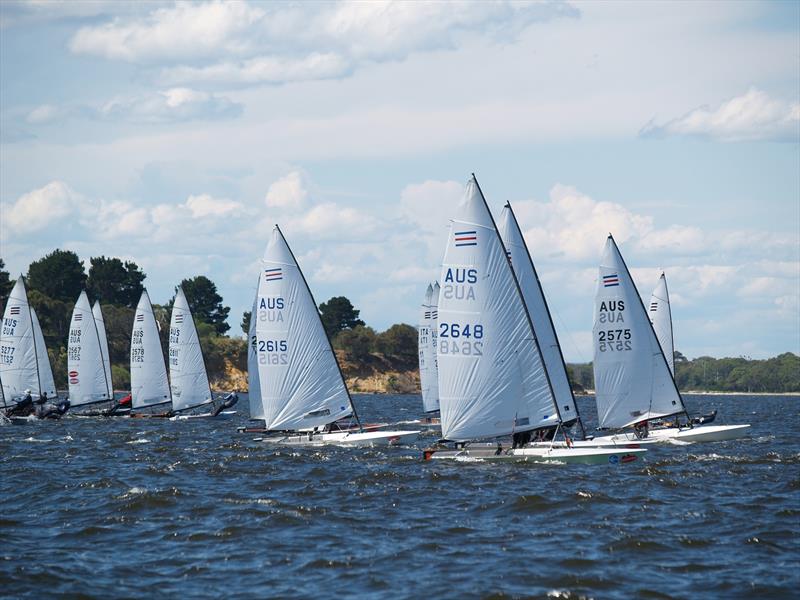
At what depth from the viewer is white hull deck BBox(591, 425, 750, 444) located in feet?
172

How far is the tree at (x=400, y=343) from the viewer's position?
612 feet

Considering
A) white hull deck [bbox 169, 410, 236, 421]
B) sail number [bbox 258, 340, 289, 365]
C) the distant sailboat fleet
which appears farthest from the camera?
white hull deck [bbox 169, 410, 236, 421]

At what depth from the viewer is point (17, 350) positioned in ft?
273

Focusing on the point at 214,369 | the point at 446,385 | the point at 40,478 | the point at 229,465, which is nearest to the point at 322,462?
the point at 229,465

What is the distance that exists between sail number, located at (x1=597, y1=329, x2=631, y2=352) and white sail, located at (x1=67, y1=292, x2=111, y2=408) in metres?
45.2

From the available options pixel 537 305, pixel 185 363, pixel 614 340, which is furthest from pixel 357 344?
pixel 537 305

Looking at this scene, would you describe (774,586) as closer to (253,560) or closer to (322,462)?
(253,560)

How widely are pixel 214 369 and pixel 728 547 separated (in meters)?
149

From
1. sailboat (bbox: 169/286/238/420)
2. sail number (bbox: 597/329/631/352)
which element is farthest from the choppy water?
sailboat (bbox: 169/286/238/420)

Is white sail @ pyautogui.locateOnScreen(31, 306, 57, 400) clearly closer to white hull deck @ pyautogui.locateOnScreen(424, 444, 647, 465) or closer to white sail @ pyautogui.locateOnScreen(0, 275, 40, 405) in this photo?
white sail @ pyautogui.locateOnScreen(0, 275, 40, 405)

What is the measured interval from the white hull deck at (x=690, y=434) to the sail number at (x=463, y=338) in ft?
40.1

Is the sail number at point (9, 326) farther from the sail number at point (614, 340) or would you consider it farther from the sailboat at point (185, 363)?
the sail number at point (614, 340)

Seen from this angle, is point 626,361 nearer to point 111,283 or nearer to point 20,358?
point 20,358

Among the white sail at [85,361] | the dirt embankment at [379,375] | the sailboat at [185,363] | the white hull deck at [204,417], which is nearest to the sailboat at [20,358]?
the white sail at [85,361]
